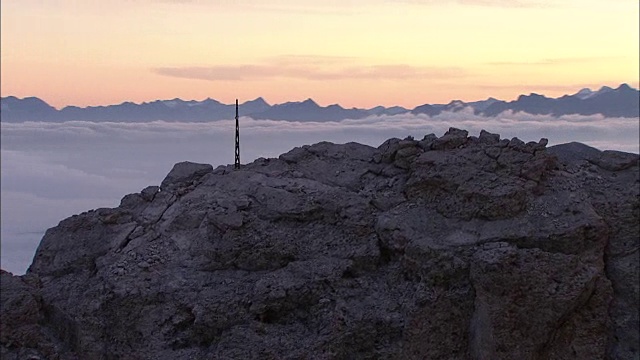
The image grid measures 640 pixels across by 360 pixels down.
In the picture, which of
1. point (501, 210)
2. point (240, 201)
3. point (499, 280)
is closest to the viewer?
point (499, 280)

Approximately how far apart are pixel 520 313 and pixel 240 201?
5.27 metres

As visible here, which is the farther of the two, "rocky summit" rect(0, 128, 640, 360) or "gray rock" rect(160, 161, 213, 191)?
"gray rock" rect(160, 161, 213, 191)

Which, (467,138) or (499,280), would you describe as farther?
(467,138)

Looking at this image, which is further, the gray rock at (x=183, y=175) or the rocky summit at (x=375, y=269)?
the gray rock at (x=183, y=175)

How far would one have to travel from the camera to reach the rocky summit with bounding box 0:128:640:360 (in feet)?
39.1

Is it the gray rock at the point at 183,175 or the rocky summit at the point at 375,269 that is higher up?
the gray rock at the point at 183,175

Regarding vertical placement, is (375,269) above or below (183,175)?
below

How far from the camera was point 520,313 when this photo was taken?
11.8 meters

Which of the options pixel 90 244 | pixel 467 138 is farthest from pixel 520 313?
pixel 90 244

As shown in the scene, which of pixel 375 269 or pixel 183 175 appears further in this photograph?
pixel 183 175

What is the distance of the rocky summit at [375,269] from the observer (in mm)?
11922

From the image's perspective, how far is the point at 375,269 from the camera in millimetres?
12828

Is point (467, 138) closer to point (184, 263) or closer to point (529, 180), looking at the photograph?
point (529, 180)

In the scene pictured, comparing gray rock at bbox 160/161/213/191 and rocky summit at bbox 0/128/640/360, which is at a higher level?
gray rock at bbox 160/161/213/191
